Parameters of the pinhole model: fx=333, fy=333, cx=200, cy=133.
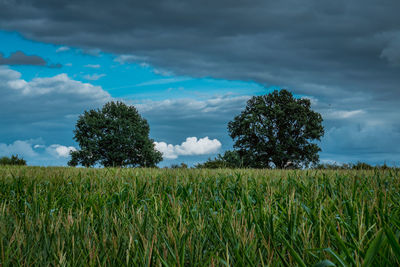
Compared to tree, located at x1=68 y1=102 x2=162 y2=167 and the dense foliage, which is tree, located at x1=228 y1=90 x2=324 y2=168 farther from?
the dense foliage

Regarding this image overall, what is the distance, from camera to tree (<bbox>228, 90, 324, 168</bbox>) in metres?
40.1

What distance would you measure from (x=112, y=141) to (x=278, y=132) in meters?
22.0

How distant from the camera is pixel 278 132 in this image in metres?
41.3

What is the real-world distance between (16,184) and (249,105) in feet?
123

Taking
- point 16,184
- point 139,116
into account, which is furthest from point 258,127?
point 16,184

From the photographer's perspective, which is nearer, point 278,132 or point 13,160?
point 13,160

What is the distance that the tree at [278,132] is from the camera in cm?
4009

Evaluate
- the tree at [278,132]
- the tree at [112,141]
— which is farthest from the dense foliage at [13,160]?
the tree at [278,132]

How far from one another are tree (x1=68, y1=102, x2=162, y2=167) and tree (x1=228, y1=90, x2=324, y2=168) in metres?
12.6

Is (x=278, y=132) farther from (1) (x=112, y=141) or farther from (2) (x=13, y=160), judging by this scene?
(2) (x=13, y=160)

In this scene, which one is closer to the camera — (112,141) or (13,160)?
(13,160)

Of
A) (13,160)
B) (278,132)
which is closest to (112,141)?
(13,160)

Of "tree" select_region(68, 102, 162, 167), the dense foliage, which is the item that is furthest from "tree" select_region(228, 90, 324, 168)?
the dense foliage

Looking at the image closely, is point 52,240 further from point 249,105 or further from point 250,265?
point 249,105
